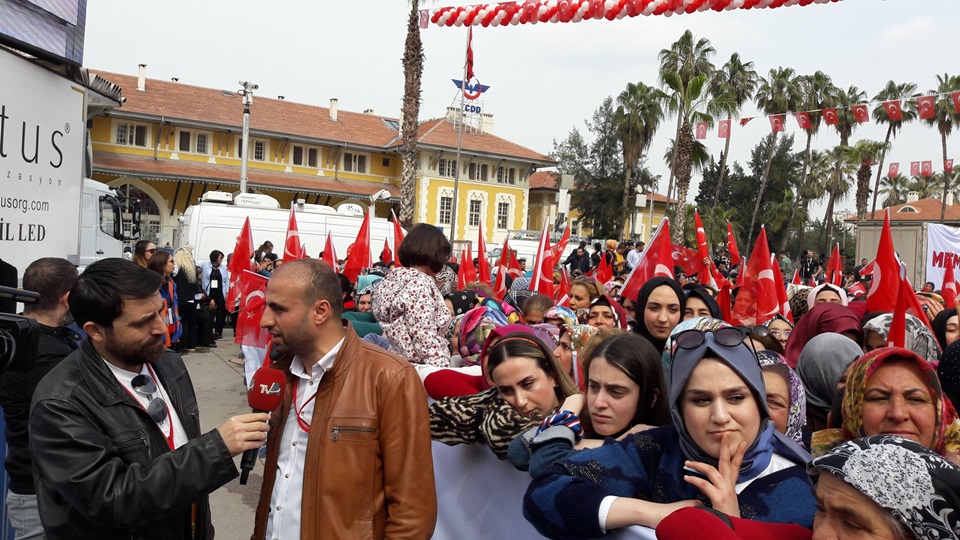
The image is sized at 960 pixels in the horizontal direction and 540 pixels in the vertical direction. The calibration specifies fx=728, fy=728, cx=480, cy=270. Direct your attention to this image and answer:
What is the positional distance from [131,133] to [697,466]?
46.5 meters

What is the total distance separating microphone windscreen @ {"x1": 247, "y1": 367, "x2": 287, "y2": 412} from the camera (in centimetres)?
235

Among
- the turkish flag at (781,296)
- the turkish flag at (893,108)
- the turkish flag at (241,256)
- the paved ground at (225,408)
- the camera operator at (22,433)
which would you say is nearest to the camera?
the camera operator at (22,433)

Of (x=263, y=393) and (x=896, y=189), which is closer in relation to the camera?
(x=263, y=393)

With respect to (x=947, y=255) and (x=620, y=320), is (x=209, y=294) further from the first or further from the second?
(x=947, y=255)

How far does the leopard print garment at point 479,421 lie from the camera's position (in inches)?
110

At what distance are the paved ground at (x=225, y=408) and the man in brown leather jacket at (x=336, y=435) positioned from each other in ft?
9.87

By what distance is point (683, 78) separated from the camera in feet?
102

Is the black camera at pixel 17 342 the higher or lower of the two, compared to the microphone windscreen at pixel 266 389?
higher

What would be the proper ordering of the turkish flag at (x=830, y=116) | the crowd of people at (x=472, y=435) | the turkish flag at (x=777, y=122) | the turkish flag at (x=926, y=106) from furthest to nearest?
the turkish flag at (x=777, y=122)
the turkish flag at (x=830, y=116)
the turkish flag at (x=926, y=106)
the crowd of people at (x=472, y=435)

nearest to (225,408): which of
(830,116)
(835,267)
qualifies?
(835,267)

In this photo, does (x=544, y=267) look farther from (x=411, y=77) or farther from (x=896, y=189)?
(x=896, y=189)

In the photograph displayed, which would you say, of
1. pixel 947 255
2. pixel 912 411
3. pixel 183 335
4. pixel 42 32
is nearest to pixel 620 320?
pixel 912 411

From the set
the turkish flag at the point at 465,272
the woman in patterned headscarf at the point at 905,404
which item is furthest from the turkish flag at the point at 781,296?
the woman in patterned headscarf at the point at 905,404

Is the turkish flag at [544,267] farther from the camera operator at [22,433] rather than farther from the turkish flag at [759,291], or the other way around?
the camera operator at [22,433]
